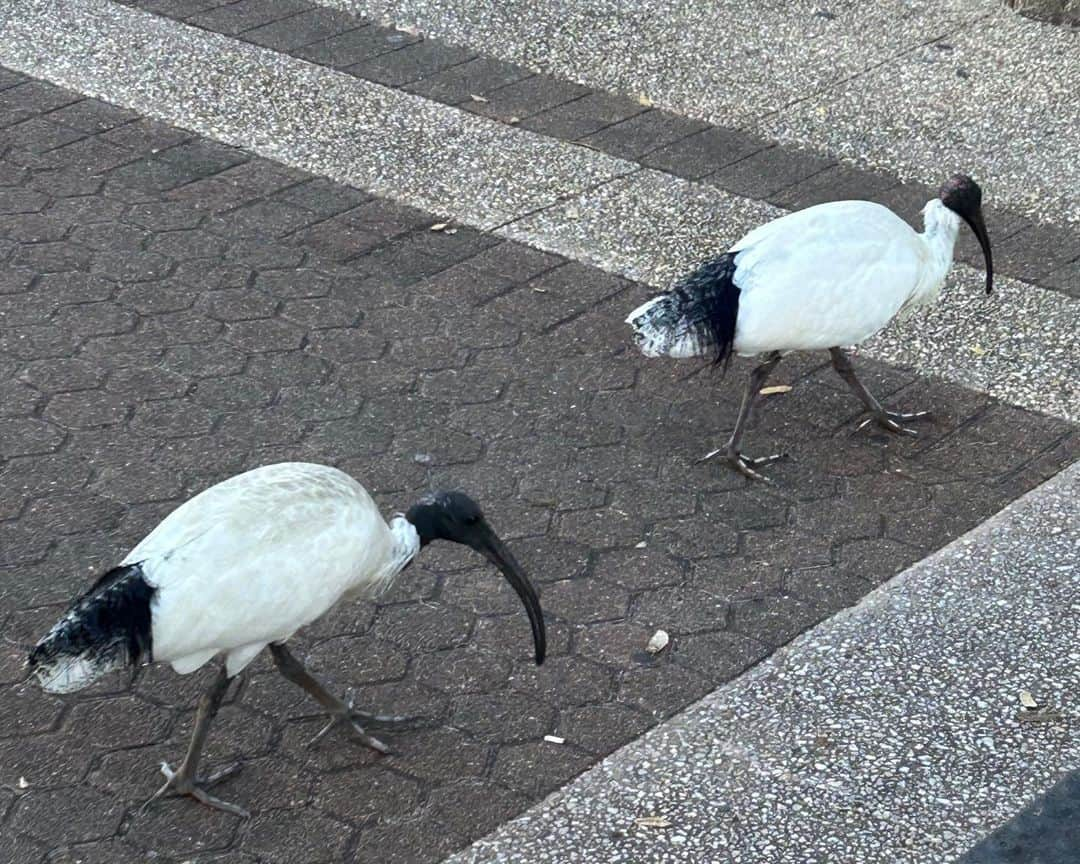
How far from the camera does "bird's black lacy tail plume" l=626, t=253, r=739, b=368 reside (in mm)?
5195

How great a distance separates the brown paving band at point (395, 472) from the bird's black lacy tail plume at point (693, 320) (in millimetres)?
441

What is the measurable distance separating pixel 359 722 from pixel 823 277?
2030mm

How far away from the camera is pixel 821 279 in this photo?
524 centimetres

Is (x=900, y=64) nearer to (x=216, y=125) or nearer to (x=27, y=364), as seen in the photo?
(x=216, y=125)

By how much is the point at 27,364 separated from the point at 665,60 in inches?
149

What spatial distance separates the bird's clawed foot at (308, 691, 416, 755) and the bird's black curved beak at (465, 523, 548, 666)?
0.45 meters

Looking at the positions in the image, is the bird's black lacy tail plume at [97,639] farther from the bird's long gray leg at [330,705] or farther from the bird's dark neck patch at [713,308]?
the bird's dark neck patch at [713,308]

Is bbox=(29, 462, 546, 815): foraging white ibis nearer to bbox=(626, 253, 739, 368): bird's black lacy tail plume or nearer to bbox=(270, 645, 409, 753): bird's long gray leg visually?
bbox=(270, 645, 409, 753): bird's long gray leg

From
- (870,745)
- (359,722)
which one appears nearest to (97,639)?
(359,722)

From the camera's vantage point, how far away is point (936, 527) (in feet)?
17.0

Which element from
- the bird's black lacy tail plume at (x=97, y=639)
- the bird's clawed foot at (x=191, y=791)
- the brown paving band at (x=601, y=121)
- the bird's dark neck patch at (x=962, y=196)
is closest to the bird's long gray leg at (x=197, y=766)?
the bird's clawed foot at (x=191, y=791)

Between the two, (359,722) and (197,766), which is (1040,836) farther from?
(197,766)

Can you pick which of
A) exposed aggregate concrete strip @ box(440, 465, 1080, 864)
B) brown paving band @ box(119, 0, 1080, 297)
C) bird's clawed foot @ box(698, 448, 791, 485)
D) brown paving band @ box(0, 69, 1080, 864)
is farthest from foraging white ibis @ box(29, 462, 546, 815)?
A: brown paving band @ box(119, 0, 1080, 297)

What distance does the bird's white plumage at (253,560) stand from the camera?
3852mm
